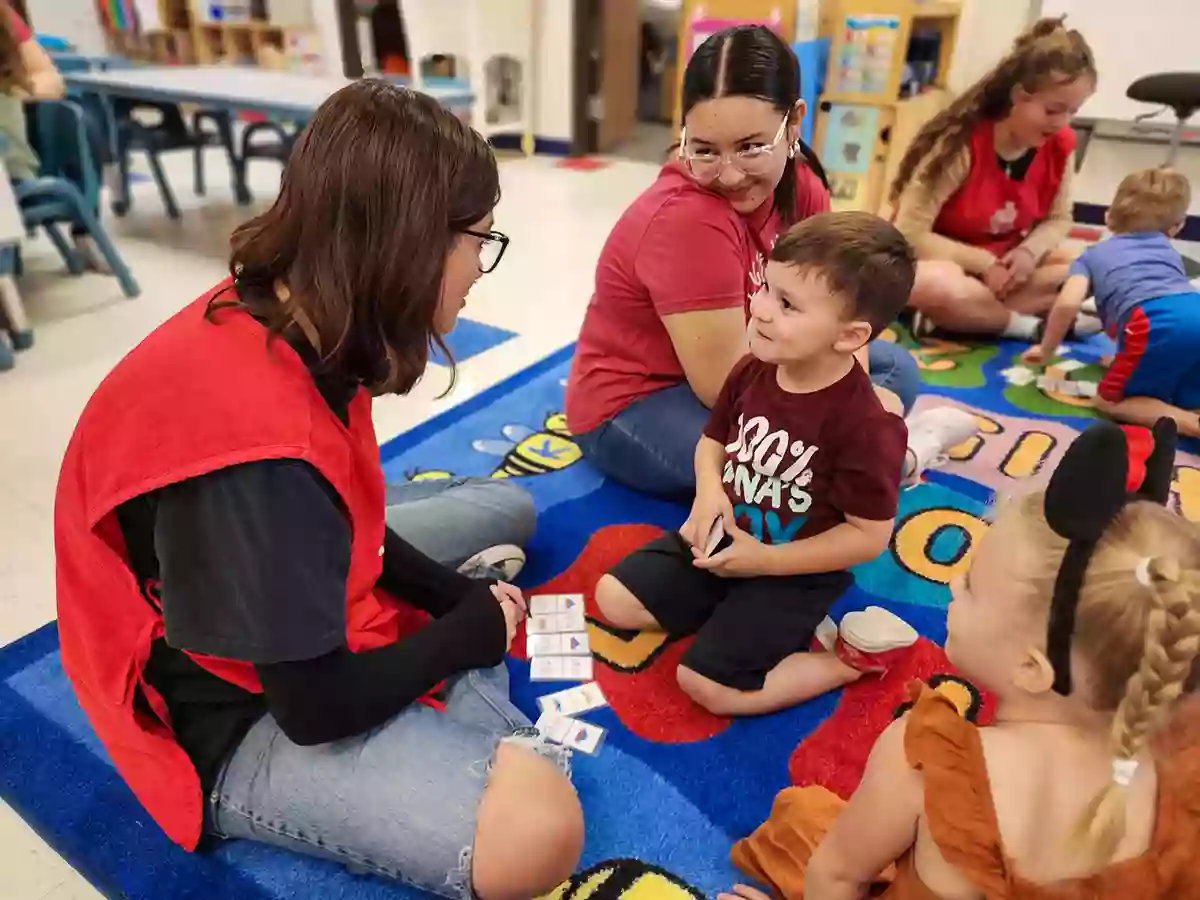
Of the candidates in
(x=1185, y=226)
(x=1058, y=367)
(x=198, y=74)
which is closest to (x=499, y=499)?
(x=1058, y=367)

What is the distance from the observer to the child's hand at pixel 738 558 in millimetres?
1312

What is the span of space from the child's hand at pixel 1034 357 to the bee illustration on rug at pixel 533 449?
139 centimetres

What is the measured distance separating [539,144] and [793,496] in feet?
14.7

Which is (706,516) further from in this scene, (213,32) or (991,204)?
(213,32)

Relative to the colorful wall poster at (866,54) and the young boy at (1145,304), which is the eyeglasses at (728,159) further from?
the colorful wall poster at (866,54)

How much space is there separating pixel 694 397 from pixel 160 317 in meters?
1.97

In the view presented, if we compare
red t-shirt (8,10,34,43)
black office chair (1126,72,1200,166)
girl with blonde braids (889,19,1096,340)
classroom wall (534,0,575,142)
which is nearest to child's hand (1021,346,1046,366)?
girl with blonde braids (889,19,1096,340)

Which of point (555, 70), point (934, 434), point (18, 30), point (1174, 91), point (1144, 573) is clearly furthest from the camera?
point (555, 70)

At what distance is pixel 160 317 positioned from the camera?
9.25 ft

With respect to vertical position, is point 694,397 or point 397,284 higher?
point 397,284

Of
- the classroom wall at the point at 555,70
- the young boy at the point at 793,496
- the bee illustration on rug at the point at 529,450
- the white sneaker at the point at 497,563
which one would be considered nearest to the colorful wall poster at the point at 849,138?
the classroom wall at the point at 555,70

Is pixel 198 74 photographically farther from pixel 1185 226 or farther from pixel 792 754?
pixel 1185 226

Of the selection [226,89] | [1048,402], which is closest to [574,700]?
[1048,402]

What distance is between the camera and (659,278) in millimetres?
1561
